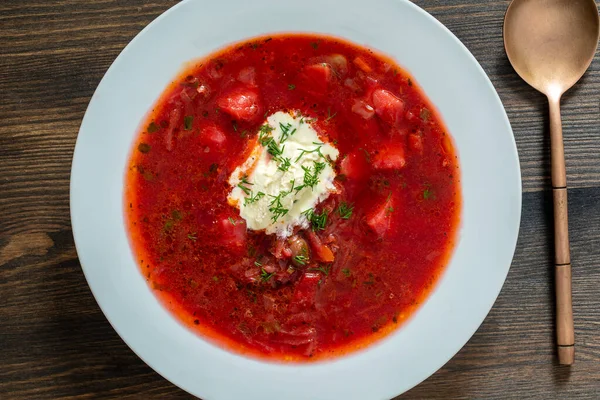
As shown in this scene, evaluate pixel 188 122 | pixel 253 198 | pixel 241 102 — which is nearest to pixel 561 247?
pixel 253 198

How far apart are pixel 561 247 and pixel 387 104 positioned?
1.46m

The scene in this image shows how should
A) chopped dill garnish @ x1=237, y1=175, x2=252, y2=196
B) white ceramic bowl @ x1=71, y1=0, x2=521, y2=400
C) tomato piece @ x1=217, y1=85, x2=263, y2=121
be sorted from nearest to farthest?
white ceramic bowl @ x1=71, y1=0, x2=521, y2=400 → tomato piece @ x1=217, y1=85, x2=263, y2=121 → chopped dill garnish @ x1=237, y1=175, x2=252, y2=196

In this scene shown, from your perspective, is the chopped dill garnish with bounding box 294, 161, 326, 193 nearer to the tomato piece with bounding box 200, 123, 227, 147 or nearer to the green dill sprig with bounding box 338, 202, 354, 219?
the green dill sprig with bounding box 338, 202, 354, 219

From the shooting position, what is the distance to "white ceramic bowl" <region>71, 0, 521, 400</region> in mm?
2736

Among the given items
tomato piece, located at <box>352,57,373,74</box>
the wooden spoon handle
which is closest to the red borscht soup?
tomato piece, located at <box>352,57,373,74</box>

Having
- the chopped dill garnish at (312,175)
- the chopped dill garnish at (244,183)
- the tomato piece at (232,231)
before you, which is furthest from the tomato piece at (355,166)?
the tomato piece at (232,231)

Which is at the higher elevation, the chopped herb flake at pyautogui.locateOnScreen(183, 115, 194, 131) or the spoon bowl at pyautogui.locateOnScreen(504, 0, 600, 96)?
the spoon bowl at pyautogui.locateOnScreen(504, 0, 600, 96)

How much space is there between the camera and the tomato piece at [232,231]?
3.02 metres

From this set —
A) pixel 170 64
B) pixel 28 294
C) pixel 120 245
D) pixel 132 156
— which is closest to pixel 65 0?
pixel 170 64

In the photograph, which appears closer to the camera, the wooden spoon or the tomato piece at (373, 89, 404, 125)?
the tomato piece at (373, 89, 404, 125)

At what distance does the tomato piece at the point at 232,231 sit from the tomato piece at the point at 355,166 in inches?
29.0

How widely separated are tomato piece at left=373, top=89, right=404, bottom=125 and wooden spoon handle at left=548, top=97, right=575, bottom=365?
3.32 feet

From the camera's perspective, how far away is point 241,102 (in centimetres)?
292

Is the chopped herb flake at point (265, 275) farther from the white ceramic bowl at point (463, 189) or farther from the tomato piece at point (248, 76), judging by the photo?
the tomato piece at point (248, 76)
